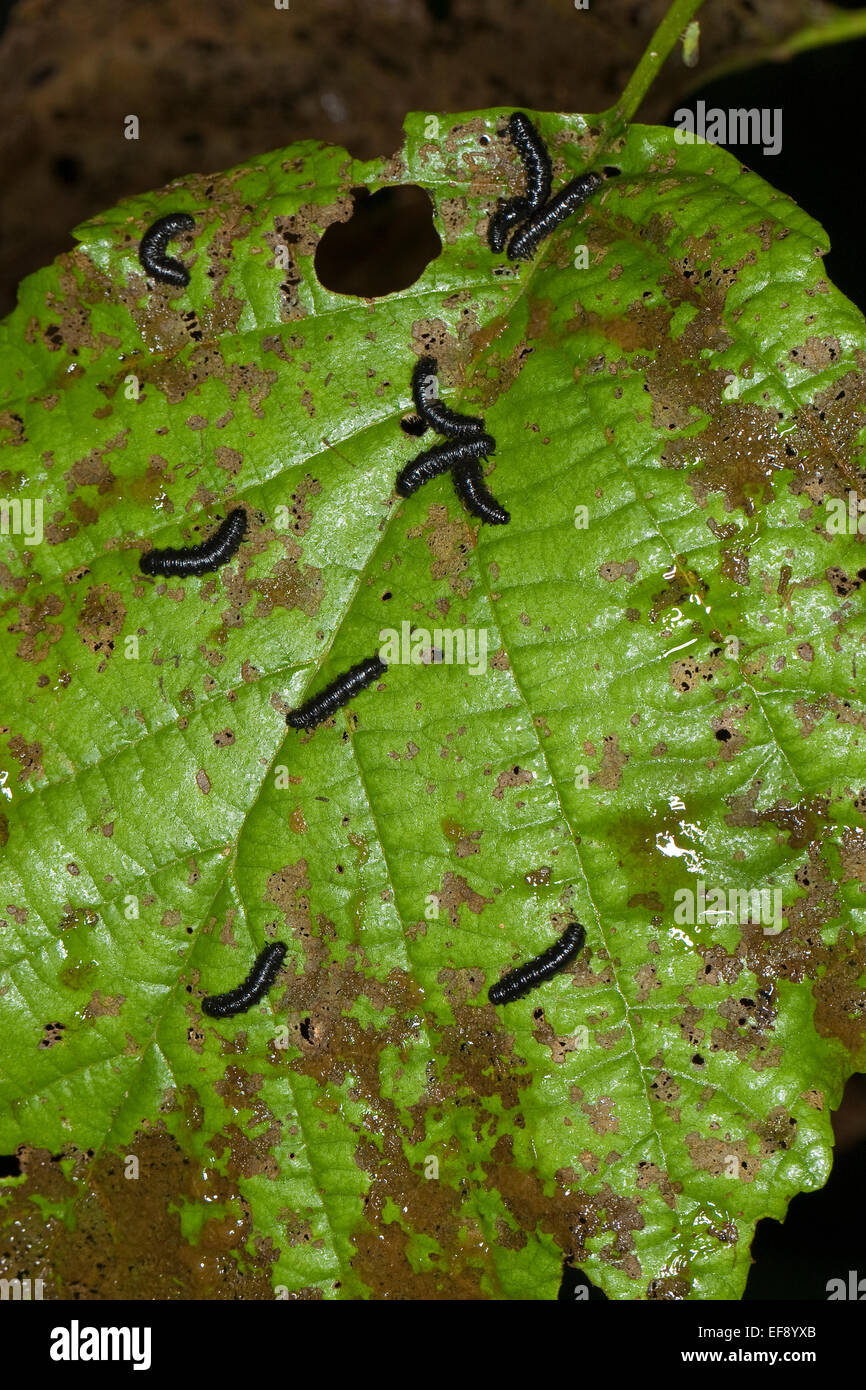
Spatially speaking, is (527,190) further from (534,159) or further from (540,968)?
(540,968)

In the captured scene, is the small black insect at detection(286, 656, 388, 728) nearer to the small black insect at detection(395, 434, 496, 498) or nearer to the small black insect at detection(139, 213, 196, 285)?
the small black insect at detection(395, 434, 496, 498)

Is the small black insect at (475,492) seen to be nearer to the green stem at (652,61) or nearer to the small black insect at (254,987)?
the green stem at (652,61)

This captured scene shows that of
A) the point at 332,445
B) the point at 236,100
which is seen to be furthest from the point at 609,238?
the point at 236,100

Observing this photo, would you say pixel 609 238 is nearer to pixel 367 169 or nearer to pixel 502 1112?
pixel 367 169

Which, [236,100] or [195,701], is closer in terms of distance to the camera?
[195,701]

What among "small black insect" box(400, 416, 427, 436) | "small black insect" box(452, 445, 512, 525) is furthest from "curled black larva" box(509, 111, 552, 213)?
"small black insect" box(452, 445, 512, 525)

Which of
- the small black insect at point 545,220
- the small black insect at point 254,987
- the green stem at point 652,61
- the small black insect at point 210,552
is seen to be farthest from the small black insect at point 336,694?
the green stem at point 652,61
